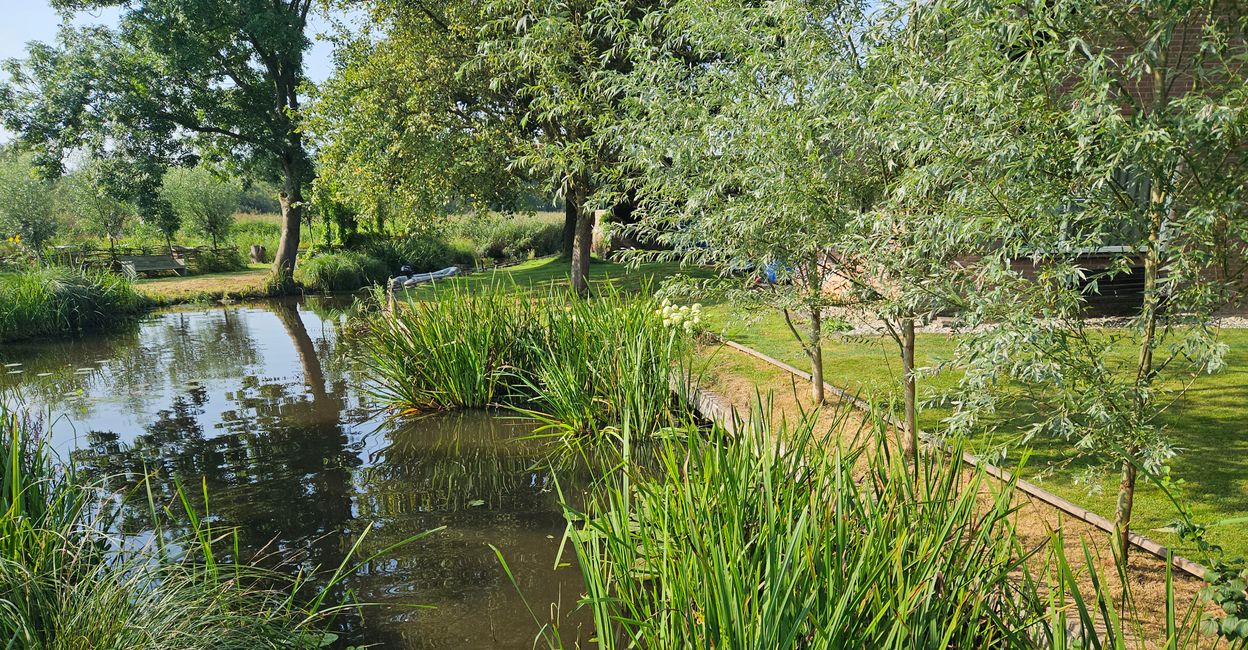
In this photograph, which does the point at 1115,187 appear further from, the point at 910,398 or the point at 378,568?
the point at 378,568

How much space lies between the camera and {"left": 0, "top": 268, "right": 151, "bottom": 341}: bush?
14312 mm

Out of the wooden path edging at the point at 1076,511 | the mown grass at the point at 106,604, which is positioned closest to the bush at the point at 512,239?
the wooden path edging at the point at 1076,511

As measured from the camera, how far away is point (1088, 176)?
9.35 ft

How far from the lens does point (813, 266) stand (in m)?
5.55

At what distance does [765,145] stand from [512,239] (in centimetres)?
2692

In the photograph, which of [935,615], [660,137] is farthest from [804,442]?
[660,137]

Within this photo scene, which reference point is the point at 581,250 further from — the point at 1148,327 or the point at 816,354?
the point at 1148,327

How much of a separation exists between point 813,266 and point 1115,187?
102 inches

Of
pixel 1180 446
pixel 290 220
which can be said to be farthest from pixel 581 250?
pixel 290 220

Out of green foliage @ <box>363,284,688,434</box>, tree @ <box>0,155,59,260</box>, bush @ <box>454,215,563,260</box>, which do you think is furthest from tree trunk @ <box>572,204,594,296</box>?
tree @ <box>0,155,59,260</box>

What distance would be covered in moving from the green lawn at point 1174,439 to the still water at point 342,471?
2214 mm

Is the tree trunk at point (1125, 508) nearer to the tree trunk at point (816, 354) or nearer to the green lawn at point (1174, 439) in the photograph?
the green lawn at point (1174, 439)

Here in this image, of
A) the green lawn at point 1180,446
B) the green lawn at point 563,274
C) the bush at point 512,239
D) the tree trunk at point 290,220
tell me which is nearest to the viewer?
the green lawn at point 1180,446

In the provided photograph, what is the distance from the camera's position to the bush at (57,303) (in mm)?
14312
